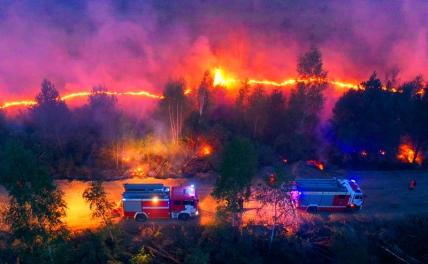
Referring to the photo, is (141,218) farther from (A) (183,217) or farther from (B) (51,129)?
(B) (51,129)

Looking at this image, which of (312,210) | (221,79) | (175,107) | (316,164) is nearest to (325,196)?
(312,210)

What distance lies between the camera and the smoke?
60031 mm

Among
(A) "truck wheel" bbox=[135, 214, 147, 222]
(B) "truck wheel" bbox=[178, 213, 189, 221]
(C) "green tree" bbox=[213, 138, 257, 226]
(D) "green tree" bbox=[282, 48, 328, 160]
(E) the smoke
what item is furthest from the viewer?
(E) the smoke

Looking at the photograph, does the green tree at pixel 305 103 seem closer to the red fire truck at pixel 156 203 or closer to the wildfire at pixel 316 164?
the wildfire at pixel 316 164

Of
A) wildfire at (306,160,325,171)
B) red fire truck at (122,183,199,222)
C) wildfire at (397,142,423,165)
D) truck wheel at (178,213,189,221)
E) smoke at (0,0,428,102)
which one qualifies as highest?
smoke at (0,0,428,102)

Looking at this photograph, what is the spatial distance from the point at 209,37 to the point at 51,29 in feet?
100

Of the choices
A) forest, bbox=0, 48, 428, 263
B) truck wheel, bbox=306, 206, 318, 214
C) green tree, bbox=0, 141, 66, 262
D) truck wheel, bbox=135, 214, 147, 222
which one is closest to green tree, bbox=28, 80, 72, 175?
forest, bbox=0, 48, 428, 263

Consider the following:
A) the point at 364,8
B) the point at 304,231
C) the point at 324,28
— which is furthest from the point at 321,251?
the point at 364,8

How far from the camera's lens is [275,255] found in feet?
92.8

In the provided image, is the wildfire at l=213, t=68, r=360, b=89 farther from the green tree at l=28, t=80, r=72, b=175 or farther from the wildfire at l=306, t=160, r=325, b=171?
the green tree at l=28, t=80, r=72, b=175

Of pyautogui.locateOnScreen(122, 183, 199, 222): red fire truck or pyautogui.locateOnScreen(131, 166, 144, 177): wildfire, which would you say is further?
pyautogui.locateOnScreen(131, 166, 144, 177): wildfire

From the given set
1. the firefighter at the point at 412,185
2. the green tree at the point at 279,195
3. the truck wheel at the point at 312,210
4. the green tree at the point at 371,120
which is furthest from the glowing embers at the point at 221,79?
the firefighter at the point at 412,185

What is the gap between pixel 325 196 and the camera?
102 feet

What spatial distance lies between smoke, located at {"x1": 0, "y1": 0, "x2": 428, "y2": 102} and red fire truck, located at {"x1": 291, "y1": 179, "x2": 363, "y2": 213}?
3196 cm
